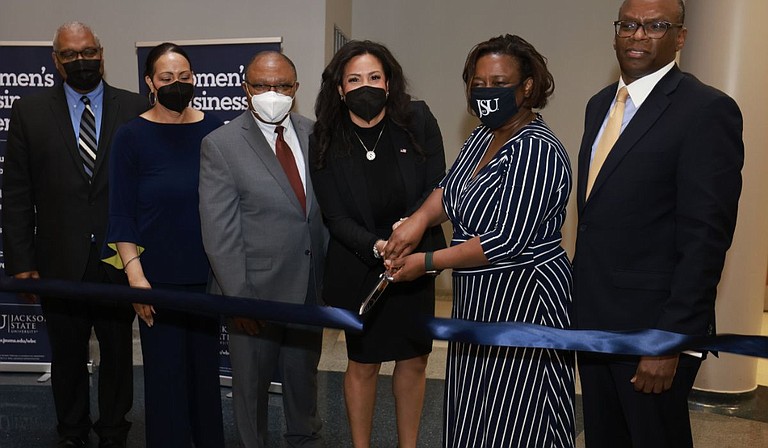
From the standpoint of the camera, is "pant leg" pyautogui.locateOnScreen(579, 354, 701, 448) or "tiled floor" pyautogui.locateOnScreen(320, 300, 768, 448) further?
"tiled floor" pyautogui.locateOnScreen(320, 300, 768, 448)

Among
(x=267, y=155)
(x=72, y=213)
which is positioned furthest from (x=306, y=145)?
(x=72, y=213)

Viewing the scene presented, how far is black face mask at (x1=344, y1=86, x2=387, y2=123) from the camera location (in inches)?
104

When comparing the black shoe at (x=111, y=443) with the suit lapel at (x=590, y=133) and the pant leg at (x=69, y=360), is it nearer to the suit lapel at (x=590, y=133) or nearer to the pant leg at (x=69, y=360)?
the pant leg at (x=69, y=360)

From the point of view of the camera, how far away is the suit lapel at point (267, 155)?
9.00 feet

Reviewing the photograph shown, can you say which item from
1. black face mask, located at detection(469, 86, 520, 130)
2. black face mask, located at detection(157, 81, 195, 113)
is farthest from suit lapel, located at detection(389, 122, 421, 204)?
black face mask, located at detection(157, 81, 195, 113)

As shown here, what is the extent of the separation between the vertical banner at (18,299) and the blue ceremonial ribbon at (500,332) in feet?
7.50

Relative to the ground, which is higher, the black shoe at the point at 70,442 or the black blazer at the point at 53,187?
the black blazer at the point at 53,187

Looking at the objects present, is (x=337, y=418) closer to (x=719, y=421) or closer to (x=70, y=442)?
(x=70, y=442)

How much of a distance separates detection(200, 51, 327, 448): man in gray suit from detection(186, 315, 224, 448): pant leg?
0.42 ft

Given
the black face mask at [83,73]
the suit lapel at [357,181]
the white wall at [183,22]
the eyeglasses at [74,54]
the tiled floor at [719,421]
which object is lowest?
the tiled floor at [719,421]

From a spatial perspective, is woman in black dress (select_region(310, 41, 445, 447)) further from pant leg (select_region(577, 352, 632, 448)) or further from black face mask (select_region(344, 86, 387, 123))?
pant leg (select_region(577, 352, 632, 448))

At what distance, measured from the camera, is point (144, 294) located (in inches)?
101

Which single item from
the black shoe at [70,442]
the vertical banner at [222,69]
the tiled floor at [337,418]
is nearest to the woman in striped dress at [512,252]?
the tiled floor at [337,418]

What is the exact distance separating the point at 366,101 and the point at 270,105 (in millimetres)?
367
